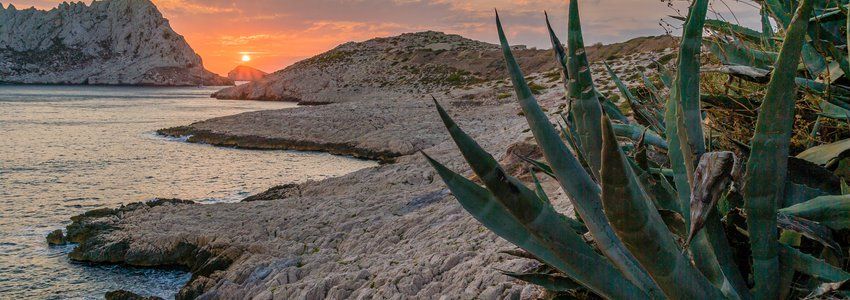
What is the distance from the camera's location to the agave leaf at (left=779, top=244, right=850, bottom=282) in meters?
2.13

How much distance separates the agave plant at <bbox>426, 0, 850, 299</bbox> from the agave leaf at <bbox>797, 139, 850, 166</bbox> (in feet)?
0.04

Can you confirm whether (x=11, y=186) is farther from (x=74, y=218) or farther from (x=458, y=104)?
(x=458, y=104)

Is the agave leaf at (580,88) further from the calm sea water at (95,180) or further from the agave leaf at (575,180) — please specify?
the calm sea water at (95,180)

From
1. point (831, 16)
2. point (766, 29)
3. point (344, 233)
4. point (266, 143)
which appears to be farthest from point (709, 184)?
point (266, 143)

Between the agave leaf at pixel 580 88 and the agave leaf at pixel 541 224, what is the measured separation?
0.51 m

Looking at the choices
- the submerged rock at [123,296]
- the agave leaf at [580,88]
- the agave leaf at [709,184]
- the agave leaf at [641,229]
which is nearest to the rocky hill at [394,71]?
the submerged rock at [123,296]

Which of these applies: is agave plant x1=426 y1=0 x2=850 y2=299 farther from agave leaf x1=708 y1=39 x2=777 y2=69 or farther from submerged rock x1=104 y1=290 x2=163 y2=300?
submerged rock x1=104 y1=290 x2=163 y2=300

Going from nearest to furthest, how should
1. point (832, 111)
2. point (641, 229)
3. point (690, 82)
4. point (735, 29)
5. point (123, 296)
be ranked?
point (641, 229) → point (690, 82) → point (832, 111) → point (735, 29) → point (123, 296)

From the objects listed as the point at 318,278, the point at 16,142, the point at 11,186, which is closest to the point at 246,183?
the point at 11,186

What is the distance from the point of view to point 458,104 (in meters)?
40.1

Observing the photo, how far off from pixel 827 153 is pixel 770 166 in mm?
1047

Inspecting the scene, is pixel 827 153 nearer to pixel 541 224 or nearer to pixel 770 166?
pixel 770 166

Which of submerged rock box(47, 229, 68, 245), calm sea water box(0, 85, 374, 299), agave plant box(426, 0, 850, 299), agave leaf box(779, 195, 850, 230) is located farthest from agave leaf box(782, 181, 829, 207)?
submerged rock box(47, 229, 68, 245)

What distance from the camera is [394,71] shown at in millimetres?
68375
